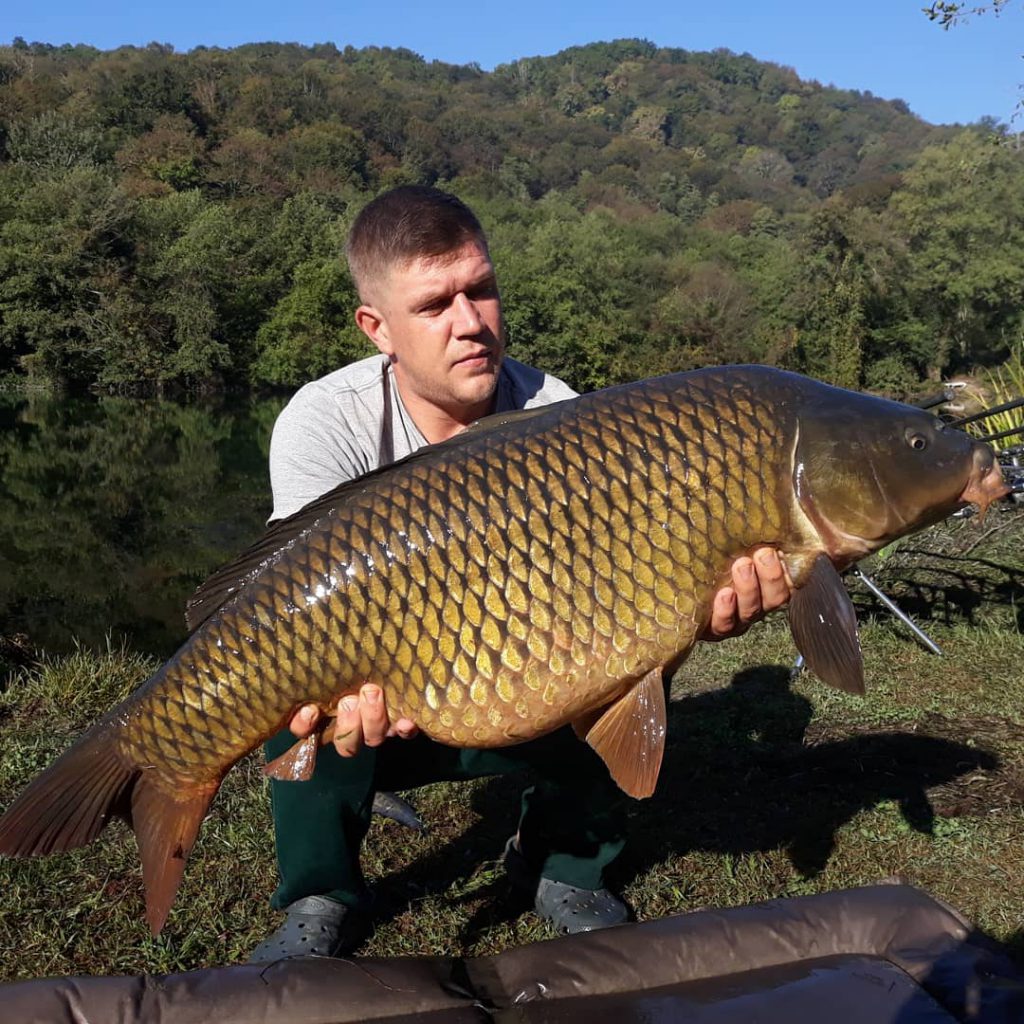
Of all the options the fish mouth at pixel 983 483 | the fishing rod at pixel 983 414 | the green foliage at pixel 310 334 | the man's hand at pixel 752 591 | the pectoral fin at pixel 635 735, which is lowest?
the pectoral fin at pixel 635 735

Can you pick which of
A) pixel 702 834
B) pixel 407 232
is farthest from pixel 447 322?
pixel 702 834

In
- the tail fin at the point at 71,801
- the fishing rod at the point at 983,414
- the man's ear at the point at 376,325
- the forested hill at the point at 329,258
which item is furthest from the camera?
the forested hill at the point at 329,258

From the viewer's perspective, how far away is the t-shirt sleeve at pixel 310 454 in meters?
1.77

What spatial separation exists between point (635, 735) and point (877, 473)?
50cm

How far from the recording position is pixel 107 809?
1367 millimetres

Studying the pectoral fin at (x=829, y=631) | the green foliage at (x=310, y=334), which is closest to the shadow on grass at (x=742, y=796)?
the pectoral fin at (x=829, y=631)

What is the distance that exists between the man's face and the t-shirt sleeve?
17cm

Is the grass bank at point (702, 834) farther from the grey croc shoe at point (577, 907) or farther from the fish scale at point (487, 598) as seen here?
the fish scale at point (487, 598)

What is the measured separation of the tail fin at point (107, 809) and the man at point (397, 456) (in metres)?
0.30

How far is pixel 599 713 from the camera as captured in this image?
1494 mm

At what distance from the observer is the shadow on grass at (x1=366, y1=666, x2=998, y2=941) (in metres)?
2.12

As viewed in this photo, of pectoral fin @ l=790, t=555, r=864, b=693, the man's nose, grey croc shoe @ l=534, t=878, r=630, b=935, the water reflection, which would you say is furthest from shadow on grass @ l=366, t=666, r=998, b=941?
the water reflection

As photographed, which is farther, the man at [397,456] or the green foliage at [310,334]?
the green foliage at [310,334]

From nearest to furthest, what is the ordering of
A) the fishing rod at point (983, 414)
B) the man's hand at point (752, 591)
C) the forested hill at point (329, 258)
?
1. the man's hand at point (752, 591)
2. the fishing rod at point (983, 414)
3. the forested hill at point (329, 258)
